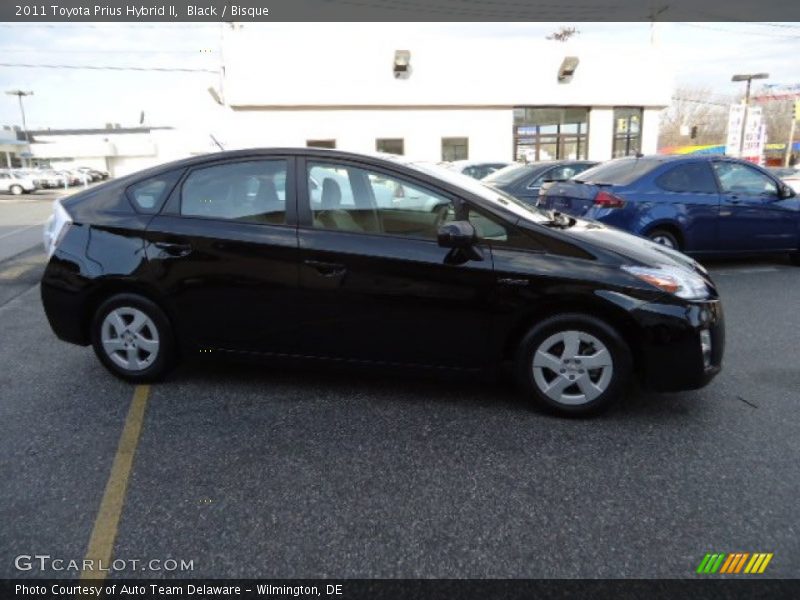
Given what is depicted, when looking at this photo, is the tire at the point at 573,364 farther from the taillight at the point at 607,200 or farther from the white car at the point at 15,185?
the white car at the point at 15,185

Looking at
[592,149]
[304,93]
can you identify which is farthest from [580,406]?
[592,149]

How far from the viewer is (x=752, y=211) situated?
7801 millimetres

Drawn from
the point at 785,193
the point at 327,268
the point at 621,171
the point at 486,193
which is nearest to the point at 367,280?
the point at 327,268

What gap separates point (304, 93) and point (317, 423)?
2017 cm

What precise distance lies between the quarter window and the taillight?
477 cm

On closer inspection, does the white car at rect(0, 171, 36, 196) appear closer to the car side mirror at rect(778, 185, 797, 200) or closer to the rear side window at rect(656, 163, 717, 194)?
the rear side window at rect(656, 163, 717, 194)

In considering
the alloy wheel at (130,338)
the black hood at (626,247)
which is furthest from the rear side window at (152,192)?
the black hood at (626,247)

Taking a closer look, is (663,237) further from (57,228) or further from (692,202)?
(57,228)

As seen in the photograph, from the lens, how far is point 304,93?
21766 mm

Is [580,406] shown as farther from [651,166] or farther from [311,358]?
[651,166]

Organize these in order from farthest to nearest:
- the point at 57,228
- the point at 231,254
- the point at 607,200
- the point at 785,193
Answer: the point at 785,193
the point at 607,200
the point at 57,228
the point at 231,254

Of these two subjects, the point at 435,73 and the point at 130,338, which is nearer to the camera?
the point at 130,338

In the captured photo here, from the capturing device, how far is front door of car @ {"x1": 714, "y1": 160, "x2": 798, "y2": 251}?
7742 millimetres

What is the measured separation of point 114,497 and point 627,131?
82.4ft
